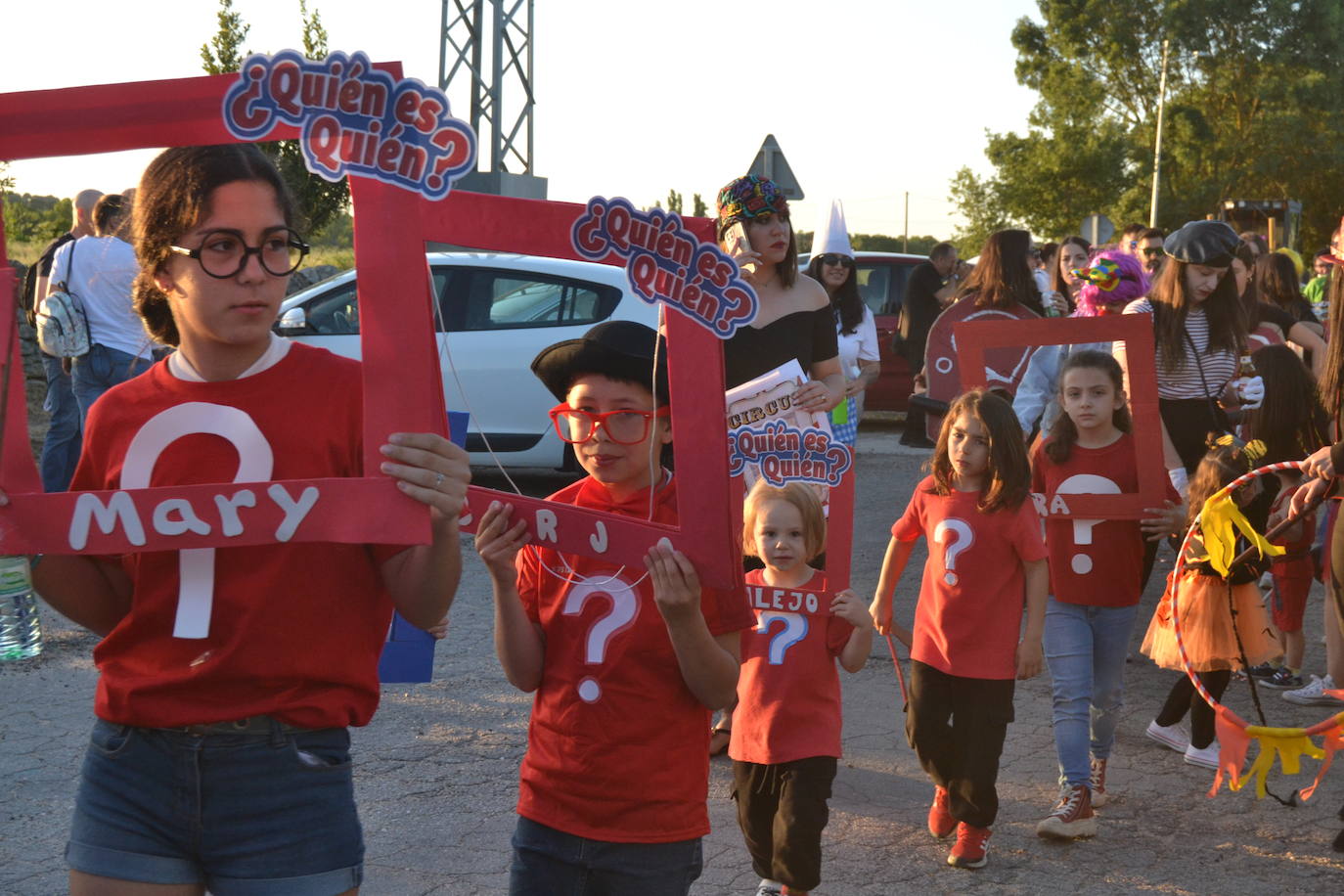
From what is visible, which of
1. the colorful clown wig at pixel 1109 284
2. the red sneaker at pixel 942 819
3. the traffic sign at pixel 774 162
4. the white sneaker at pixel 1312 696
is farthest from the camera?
the traffic sign at pixel 774 162

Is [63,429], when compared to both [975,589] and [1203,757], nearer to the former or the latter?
[975,589]

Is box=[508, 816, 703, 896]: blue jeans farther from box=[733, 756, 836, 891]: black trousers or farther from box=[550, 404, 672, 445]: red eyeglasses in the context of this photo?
box=[733, 756, 836, 891]: black trousers

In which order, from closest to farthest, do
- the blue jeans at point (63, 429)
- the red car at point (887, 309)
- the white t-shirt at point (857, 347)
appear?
the white t-shirt at point (857, 347), the blue jeans at point (63, 429), the red car at point (887, 309)

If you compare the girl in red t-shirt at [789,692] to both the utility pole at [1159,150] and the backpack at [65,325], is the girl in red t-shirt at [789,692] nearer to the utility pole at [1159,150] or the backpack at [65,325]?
the backpack at [65,325]

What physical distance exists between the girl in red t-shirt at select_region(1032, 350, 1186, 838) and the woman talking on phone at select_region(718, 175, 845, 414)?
0.82m

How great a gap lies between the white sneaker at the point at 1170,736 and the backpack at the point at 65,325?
6.28 metres

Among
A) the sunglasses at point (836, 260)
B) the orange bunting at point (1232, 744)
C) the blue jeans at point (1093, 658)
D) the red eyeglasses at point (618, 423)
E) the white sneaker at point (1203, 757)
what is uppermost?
the sunglasses at point (836, 260)

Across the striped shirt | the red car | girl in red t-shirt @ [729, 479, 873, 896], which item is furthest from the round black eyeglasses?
the red car

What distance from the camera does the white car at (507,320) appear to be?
1030cm

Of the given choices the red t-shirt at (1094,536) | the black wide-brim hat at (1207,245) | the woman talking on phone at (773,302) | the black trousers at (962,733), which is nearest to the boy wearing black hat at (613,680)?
the black trousers at (962,733)

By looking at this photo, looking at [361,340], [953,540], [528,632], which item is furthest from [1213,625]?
[361,340]

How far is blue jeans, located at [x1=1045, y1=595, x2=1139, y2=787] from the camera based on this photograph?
15.5 feet

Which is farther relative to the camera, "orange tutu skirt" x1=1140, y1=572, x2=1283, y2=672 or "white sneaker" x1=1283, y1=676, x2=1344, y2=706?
"white sneaker" x1=1283, y1=676, x2=1344, y2=706

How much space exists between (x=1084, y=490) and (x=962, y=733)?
1.07 meters
